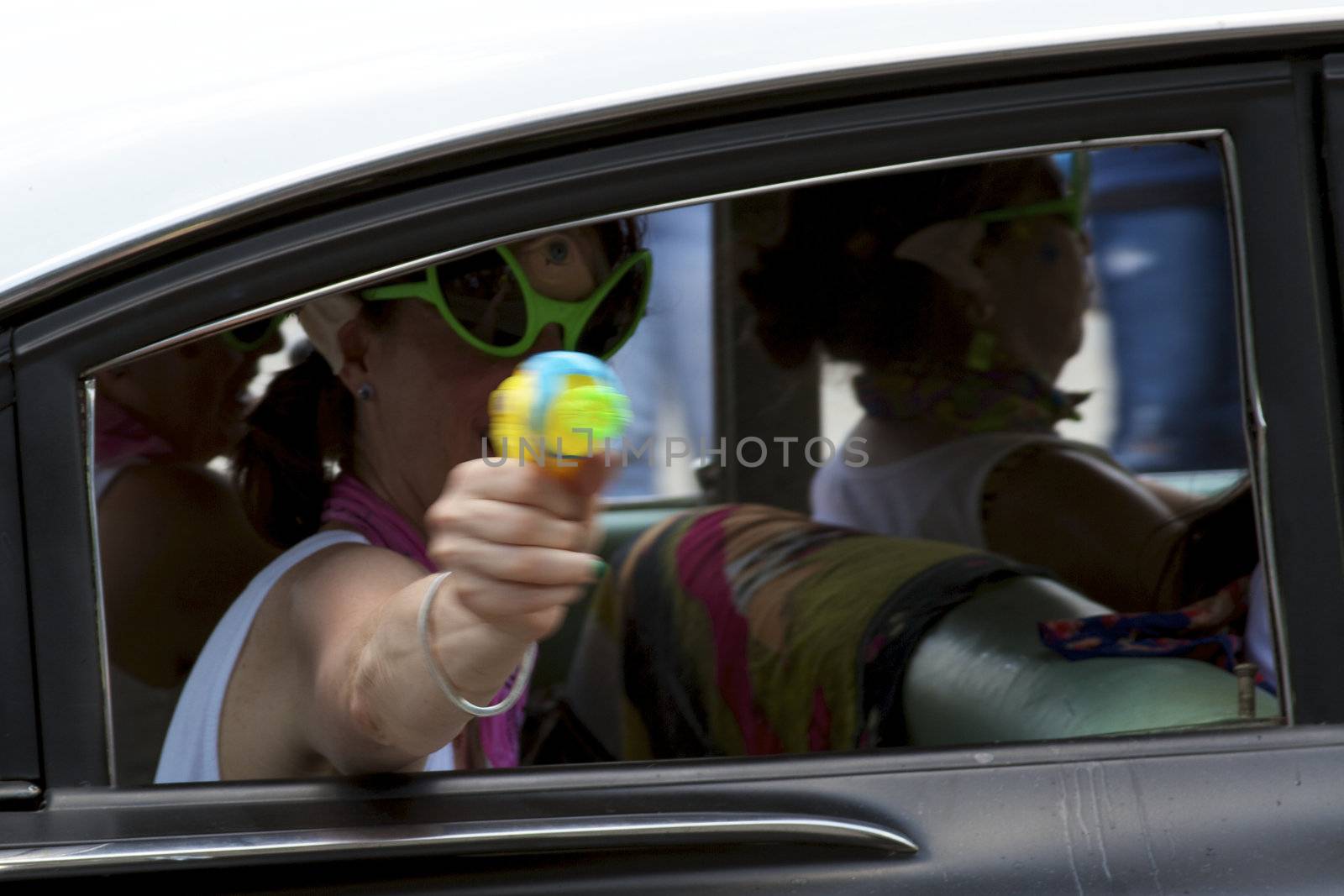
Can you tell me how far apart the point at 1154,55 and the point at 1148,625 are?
0.73 meters

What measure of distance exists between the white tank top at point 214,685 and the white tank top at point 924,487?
110 cm

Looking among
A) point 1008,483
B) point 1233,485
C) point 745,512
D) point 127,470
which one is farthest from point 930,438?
point 127,470

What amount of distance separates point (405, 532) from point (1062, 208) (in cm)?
143

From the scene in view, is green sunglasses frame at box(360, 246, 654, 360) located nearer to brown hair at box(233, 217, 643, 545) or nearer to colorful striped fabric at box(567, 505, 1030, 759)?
brown hair at box(233, 217, 643, 545)

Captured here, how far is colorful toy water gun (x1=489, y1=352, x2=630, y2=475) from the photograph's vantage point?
2.90 ft

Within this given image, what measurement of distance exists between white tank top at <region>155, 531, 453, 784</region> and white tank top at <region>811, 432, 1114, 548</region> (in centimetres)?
110

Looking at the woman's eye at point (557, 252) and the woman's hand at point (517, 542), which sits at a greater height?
the woman's eye at point (557, 252)

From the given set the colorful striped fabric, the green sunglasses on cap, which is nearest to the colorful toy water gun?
the green sunglasses on cap

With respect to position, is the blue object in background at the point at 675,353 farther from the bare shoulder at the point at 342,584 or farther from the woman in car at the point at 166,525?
the woman in car at the point at 166,525

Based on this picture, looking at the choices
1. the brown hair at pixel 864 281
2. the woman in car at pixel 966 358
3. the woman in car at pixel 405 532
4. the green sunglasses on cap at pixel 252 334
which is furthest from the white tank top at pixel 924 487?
the green sunglasses on cap at pixel 252 334

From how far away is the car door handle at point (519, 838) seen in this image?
3.08ft

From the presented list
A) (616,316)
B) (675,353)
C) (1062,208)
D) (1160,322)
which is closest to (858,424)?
(675,353)

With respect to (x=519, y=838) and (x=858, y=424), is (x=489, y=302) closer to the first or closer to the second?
(x=519, y=838)

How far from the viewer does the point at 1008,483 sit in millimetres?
2217
